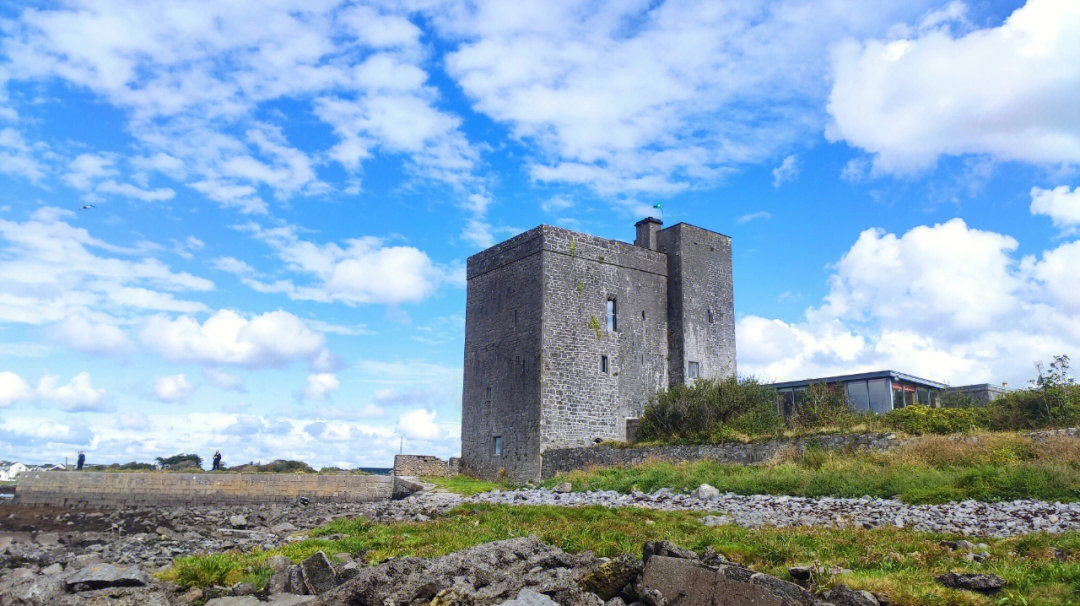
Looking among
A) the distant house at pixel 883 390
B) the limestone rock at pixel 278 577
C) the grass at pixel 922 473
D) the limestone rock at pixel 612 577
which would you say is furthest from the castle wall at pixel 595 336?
the limestone rock at pixel 612 577

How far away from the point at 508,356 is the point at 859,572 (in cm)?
2362

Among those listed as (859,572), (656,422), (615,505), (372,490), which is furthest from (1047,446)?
(372,490)

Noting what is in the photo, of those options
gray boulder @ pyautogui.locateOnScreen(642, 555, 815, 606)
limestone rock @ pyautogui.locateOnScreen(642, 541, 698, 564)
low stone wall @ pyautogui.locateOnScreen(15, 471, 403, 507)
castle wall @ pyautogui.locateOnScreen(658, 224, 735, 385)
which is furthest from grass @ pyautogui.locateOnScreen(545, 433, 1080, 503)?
low stone wall @ pyautogui.locateOnScreen(15, 471, 403, 507)

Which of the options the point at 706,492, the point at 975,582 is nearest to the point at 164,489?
the point at 706,492

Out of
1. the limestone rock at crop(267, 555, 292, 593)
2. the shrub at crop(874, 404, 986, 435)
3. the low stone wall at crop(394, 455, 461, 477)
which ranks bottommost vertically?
the limestone rock at crop(267, 555, 292, 593)

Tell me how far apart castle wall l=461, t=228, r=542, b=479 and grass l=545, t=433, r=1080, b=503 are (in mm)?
9229

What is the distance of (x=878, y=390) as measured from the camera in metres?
28.5

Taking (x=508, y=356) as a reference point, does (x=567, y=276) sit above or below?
above

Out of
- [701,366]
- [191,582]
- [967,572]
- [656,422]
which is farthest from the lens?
[701,366]

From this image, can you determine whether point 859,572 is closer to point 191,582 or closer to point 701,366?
point 191,582

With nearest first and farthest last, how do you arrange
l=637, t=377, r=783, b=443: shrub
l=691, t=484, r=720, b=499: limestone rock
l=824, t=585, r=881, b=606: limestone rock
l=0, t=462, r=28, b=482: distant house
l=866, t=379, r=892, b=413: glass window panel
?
l=824, t=585, r=881, b=606: limestone rock → l=691, t=484, r=720, b=499: limestone rock → l=637, t=377, r=783, b=443: shrub → l=866, t=379, r=892, b=413: glass window panel → l=0, t=462, r=28, b=482: distant house

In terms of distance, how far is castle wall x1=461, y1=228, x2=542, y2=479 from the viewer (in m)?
29.9

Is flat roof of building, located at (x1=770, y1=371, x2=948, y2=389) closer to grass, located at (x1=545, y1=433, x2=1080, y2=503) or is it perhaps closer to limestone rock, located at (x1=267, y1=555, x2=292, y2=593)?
grass, located at (x1=545, y1=433, x2=1080, y2=503)

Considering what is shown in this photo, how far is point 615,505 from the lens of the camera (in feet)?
55.9
